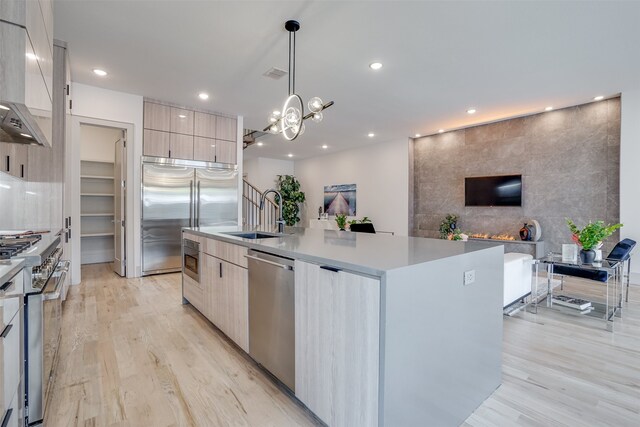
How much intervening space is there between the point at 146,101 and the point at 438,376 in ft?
17.9

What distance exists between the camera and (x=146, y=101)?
16.3ft

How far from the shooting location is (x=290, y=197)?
1055cm

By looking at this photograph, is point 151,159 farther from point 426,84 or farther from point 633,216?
point 633,216

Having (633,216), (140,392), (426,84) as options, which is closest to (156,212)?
(140,392)

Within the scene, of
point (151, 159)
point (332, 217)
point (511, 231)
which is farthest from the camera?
point (332, 217)

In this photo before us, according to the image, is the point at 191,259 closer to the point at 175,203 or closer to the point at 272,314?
the point at 272,314

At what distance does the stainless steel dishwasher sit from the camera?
5.77 feet

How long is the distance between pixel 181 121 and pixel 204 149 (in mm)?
577

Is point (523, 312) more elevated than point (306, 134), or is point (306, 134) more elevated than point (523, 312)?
point (306, 134)

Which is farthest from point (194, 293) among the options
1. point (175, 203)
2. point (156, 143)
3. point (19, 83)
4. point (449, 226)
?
point (449, 226)

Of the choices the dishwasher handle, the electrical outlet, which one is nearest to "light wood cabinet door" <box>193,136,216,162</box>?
the dishwasher handle

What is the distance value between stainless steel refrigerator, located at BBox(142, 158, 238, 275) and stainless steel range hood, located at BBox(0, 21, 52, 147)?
3.10m

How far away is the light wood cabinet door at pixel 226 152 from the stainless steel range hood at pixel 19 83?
373 centimetres

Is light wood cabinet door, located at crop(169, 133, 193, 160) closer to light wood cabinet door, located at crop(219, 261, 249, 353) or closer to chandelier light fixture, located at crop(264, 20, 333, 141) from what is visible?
chandelier light fixture, located at crop(264, 20, 333, 141)
